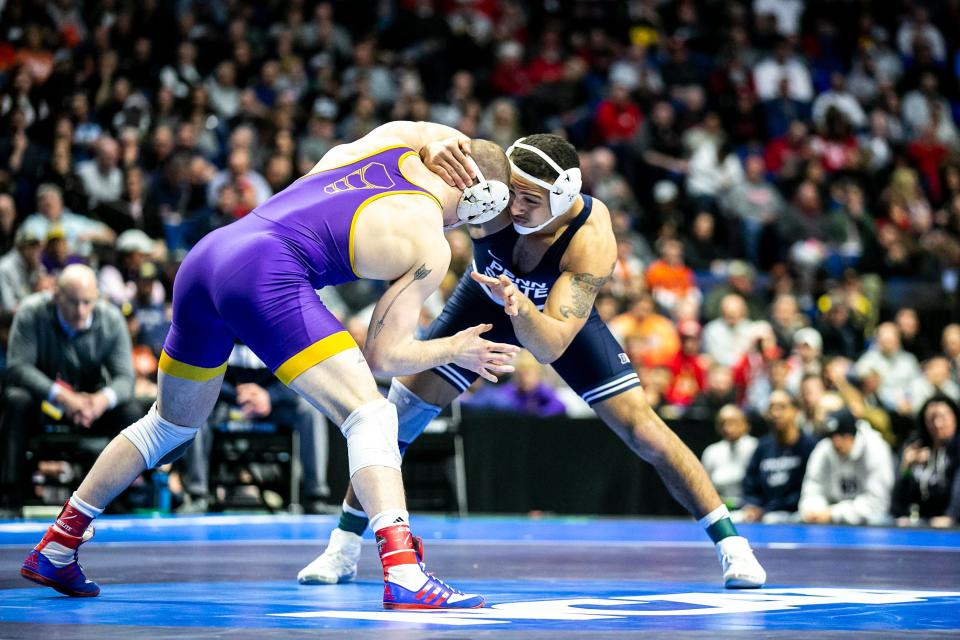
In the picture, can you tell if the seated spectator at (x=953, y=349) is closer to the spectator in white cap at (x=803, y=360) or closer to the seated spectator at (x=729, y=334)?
the spectator in white cap at (x=803, y=360)

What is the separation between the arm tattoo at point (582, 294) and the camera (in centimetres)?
499

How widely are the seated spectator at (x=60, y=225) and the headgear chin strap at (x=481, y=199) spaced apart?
20.2 ft

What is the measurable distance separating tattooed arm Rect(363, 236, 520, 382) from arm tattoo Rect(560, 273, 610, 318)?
2.64 feet

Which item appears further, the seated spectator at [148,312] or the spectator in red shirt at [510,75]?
the spectator in red shirt at [510,75]

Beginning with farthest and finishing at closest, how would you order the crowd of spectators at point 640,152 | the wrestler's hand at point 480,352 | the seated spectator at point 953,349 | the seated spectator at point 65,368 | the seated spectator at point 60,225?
Result: the seated spectator at point 953,349, the crowd of spectators at point 640,152, the seated spectator at point 60,225, the seated spectator at point 65,368, the wrestler's hand at point 480,352

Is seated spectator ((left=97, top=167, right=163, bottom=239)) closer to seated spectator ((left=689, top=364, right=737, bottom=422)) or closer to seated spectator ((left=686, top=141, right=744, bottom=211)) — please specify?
seated spectator ((left=689, top=364, right=737, bottom=422))

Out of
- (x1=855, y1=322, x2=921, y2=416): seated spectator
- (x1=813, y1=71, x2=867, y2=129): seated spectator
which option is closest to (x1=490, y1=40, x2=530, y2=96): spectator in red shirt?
(x1=813, y1=71, x2=867, y2=129): seated spectator

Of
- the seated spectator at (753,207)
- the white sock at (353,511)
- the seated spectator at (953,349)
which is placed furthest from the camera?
the seated spectator at (753,207)

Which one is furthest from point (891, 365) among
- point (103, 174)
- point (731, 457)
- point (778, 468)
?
point (103, 174)

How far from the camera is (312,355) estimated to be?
4098mm

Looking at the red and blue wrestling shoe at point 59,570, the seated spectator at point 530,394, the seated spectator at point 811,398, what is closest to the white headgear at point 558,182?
the red and blue wrestling shoe at point 59,570

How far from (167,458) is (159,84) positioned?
328 inches

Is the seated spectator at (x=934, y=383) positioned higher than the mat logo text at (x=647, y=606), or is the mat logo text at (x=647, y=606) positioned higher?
the seated spectator at (x=934, y=383)

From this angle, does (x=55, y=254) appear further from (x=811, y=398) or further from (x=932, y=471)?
(x=932, y=471)
